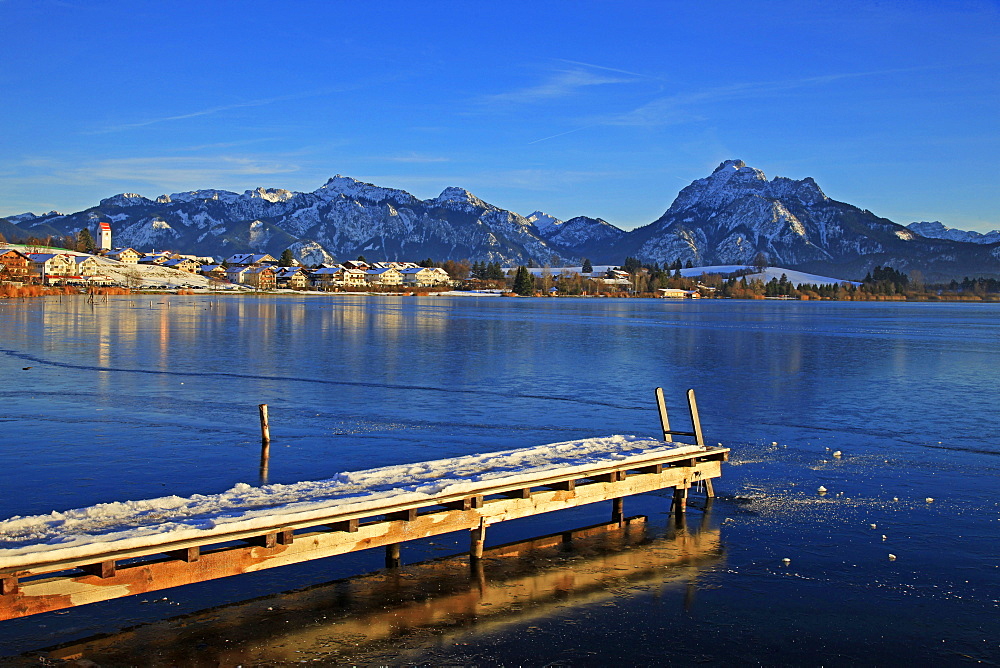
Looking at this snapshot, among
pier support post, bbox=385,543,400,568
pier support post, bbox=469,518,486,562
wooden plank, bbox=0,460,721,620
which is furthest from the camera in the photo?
pier support post, bbox=469,518,486,562

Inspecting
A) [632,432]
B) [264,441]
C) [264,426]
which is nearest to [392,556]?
[264,441]

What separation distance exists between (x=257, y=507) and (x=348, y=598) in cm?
204

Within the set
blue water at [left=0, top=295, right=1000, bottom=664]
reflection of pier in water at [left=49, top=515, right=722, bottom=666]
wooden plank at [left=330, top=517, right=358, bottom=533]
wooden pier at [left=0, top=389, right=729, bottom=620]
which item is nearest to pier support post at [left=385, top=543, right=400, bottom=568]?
wooden pier at [left=0, top=389, right=729, bottom=620]

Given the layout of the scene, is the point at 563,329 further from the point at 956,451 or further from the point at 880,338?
the point at 956,451

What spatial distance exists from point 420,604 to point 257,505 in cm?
304

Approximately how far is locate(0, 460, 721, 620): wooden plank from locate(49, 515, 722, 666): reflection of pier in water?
2.56 ft

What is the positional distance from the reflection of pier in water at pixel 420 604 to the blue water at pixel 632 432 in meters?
0.55

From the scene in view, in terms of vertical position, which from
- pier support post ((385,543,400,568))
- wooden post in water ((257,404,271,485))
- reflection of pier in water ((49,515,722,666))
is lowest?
reflection of pier in water ((49,515,722,666))

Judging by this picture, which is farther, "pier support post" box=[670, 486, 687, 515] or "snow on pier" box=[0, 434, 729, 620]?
"pier support post" box=[670, 486, 687, 515]

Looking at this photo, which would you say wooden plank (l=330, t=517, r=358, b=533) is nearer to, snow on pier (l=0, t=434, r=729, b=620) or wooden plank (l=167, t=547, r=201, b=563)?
snow on pier (l=0, t=434, r=729, b=620)

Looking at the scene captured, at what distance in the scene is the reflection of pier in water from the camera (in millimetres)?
11555

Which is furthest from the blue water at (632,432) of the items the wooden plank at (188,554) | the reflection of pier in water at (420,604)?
the wooden plank at (188,554)

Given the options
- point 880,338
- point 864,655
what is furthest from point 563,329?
point 864,655

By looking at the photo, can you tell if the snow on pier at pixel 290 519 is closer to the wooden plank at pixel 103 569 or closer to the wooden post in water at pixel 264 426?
the wooden plank at pixel 103 569
